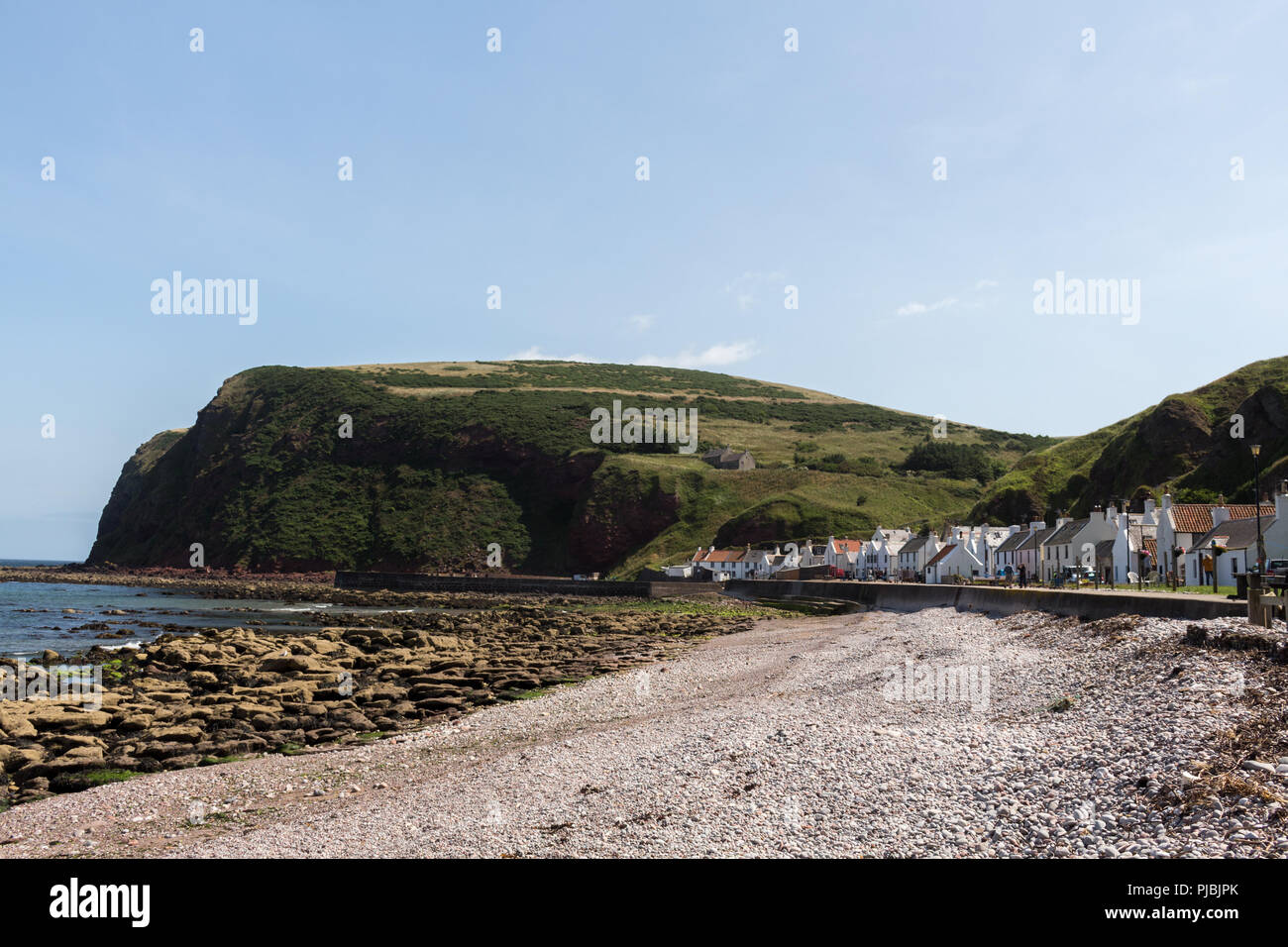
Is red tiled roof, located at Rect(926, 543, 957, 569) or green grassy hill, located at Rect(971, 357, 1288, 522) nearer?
green grassy hill, located at Rect(971, 357, 1288, 522)

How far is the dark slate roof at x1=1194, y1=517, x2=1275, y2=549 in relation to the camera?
141 feet

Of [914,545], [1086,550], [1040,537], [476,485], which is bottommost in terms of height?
[914,545]

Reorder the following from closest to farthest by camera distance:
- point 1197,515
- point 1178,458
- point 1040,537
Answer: point 1197,515 < point 1040,537 < point 1178,458

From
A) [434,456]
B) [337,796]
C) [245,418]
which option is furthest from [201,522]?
[337,796]

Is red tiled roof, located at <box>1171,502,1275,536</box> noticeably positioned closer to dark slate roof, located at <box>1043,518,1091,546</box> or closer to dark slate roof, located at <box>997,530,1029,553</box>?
dark slate roof, located at <box>1043,518,1091,546</box>

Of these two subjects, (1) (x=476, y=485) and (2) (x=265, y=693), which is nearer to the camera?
(2) (x=265, y=693)

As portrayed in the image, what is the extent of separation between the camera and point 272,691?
24062mm

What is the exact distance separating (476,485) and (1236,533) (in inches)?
4440

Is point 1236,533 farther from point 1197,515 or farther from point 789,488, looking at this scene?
point 789,488

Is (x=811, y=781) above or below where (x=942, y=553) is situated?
above

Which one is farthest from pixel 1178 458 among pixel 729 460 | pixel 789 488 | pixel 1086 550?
pixel 729 460

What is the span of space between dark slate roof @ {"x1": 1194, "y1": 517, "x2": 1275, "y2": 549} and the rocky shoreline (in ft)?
85.9

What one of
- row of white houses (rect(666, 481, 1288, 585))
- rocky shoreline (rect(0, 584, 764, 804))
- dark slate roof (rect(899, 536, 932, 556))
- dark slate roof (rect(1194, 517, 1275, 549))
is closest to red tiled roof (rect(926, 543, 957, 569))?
row of white houses (rect(666, 481, 1288, 585))

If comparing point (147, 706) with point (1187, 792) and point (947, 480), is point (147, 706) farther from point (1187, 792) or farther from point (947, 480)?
point (947, 480)
